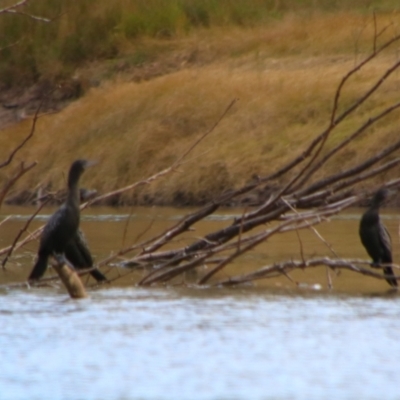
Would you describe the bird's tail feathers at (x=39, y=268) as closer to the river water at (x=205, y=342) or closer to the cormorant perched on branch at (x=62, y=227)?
the cormorant perched on branch at (x=62, y=227)

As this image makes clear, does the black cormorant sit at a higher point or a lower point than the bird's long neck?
lower

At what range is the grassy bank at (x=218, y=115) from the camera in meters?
18.5

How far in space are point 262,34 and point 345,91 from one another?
6.53 metres

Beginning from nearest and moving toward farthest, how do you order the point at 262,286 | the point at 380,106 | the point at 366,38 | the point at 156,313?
the point at 156,313 < the point at 262,286 < the point at 380,106 < the point at 366,38

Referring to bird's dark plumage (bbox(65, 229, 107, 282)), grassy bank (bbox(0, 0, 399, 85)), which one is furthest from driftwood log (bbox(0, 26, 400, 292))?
grassy bank (bbox(0, 0, 399, 85))

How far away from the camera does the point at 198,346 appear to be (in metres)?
6.73

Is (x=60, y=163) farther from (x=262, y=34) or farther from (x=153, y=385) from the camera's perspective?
(x=153, y=385)

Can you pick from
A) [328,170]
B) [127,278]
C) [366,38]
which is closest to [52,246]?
[127,278]

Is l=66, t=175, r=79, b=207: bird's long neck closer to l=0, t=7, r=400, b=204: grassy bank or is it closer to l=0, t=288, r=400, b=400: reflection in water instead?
l=0, t=288, r=400, b=400: reflection in water

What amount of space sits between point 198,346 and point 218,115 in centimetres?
1387

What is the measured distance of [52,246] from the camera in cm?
805

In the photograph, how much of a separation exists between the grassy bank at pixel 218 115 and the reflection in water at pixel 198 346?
9129 mm

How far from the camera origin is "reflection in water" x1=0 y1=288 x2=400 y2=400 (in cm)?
586

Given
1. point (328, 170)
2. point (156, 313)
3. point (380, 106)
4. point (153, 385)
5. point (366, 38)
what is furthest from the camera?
point (366, 38)
